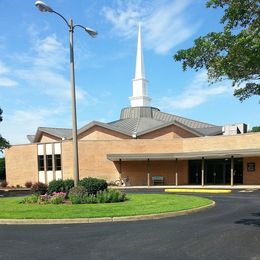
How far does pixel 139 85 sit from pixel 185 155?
24.0 meters

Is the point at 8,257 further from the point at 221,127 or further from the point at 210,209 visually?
the point at 221,127

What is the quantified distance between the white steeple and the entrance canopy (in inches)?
762

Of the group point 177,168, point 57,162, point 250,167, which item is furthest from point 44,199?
point 57,162

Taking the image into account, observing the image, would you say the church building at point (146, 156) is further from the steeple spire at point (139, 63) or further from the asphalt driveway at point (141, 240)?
the asphalt driveway at point (141, 240)

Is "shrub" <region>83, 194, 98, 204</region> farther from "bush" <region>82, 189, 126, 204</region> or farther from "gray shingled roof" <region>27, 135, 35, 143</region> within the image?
"gray shingled roof" <region>27, 135, 35, 143</region>

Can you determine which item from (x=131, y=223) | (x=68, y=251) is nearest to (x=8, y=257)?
(x=68, y=251)

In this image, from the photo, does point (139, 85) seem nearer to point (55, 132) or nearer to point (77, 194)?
point (55, 132)

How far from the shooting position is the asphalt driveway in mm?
8055

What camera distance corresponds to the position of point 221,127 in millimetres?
51281

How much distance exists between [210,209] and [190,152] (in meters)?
24.7

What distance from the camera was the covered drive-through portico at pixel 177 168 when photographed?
38.9 metres

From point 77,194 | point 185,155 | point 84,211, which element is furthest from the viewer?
point 185,155

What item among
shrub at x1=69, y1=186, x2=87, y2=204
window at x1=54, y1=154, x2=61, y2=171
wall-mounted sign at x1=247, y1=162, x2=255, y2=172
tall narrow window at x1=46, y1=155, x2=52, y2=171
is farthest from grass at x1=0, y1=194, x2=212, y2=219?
tall narrow window at x1=46, y1=155, x2=52, y2=171

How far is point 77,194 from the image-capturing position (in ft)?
Result: 58.3
